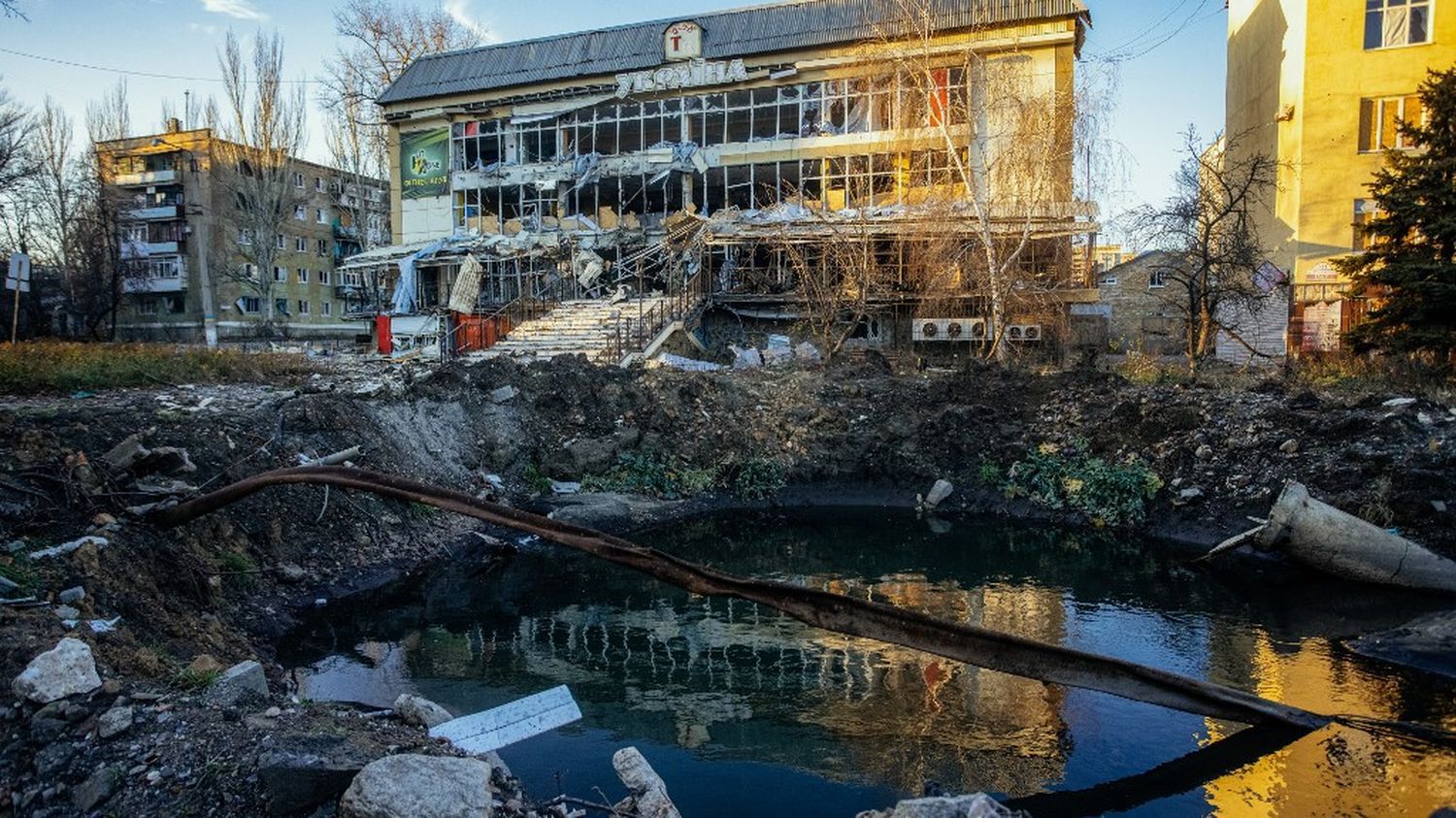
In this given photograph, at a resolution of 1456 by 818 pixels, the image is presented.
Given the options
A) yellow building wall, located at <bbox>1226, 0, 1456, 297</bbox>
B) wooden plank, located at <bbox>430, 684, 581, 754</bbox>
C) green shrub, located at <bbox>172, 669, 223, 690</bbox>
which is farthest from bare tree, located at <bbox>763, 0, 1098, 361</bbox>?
green shrub, located at <bbox>172, 669, 223, 690</bbox>

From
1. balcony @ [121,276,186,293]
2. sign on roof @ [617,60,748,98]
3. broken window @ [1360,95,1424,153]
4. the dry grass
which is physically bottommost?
the dry grass

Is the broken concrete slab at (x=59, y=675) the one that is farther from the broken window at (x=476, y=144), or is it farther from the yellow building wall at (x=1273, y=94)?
the broken window at (x=476, y=144)

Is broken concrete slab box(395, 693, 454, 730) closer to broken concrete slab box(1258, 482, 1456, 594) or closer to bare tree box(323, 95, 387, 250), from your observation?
broken concrete slab box(1258, 482, 1456, 594)

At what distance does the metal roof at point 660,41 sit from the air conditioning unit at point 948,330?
8.37 m

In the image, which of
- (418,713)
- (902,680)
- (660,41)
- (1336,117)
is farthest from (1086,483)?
(660,41)

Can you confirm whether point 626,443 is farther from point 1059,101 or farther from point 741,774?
point 1059,101

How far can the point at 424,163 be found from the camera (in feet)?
117

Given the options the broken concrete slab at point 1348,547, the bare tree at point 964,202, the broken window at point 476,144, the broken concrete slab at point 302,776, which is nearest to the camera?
the broken concrete slab at point 302,776

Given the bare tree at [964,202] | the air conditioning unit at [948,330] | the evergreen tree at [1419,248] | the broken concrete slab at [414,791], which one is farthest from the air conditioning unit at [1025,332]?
the broken concrete slab at [414,791]

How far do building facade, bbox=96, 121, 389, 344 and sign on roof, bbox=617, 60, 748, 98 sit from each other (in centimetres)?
2354

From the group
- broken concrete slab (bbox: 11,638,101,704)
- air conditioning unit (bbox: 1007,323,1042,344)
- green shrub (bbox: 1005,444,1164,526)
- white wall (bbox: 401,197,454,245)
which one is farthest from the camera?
white wall (bbox: 401,197,454,245)

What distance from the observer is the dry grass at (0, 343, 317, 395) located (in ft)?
44.2

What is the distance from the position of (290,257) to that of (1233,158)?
5340 centimetres

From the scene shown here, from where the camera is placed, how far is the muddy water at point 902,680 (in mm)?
5559
